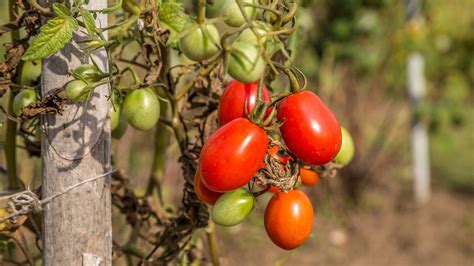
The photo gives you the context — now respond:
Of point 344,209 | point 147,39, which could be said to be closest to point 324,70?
point 344,209

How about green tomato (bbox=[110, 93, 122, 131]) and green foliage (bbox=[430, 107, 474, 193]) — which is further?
green foliage (bbox=[430, 107, 474, 193])

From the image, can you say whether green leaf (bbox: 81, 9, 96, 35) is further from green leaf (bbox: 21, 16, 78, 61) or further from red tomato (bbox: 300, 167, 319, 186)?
red tomato (bbox: 300, 167, 319, 186)

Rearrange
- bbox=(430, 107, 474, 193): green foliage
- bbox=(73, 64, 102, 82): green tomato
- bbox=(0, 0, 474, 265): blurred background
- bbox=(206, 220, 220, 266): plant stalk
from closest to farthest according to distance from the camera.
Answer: bbox=(73, 64, 102, 82): green tomato → bbox=(206, 220, 220, 266): plant stalk → bbox=(0, 0, 474, 265): blurred background → bbox=(430, 107, 474, 193): green foliage

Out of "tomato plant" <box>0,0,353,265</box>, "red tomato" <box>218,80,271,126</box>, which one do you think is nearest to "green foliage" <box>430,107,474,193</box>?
"tomato plant" <box>0,0,353,265</box>

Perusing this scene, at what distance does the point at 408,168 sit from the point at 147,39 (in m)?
3.41

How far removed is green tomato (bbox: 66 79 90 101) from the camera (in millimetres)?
930

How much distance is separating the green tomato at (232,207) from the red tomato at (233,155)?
63mm

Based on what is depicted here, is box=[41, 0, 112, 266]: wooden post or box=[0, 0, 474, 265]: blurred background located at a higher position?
box=[41, 0, 112, 266]: wooden post

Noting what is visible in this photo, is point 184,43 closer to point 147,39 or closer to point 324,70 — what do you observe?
point 147,39

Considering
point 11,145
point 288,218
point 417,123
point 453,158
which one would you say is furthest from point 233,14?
point 453,158

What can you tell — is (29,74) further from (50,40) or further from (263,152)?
(263,152)

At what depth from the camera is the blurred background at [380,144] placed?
3305 millimetres

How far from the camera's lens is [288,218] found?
94 cm

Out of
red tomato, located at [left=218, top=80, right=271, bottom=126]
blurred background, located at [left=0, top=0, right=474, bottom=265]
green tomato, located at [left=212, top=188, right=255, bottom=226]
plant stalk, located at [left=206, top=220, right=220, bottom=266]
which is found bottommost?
blurred background, located at [left=0, top=0, right=474, bottom=265]
